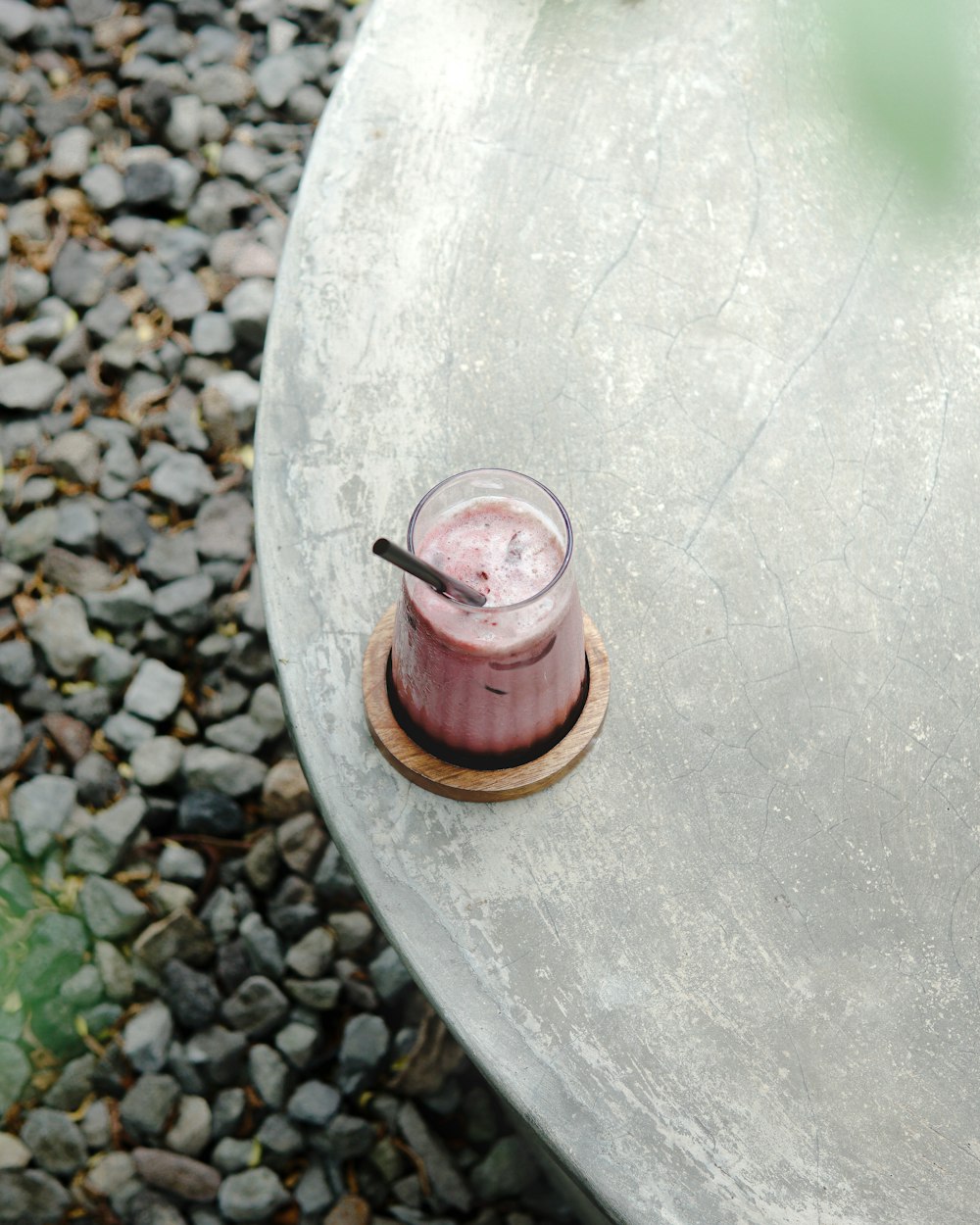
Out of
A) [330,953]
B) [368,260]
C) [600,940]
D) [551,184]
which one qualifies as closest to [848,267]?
[551,184]

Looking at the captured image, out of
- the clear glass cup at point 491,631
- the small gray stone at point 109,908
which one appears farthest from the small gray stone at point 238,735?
the clear glass cup at point 491,631

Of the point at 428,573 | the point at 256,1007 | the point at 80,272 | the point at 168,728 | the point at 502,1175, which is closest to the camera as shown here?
the point at 428,573

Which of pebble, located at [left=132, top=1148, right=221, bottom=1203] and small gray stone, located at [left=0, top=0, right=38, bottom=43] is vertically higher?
small gray stone, located at [left=0, top=0, right=38, bottom=43]

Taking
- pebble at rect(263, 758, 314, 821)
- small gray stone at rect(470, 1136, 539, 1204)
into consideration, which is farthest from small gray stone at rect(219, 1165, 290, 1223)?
pebble at rect(263, 758, 314, 821)

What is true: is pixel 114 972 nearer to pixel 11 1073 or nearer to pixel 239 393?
pixel 11 1073

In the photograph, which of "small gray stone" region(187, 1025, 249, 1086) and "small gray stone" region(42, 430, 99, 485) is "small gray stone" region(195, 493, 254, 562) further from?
"small gray stone" region(187, 1025, 249, 1086)

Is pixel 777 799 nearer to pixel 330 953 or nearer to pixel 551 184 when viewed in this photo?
pixel 551 184

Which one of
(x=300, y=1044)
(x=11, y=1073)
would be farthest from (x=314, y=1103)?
(x=11, y=1073)
